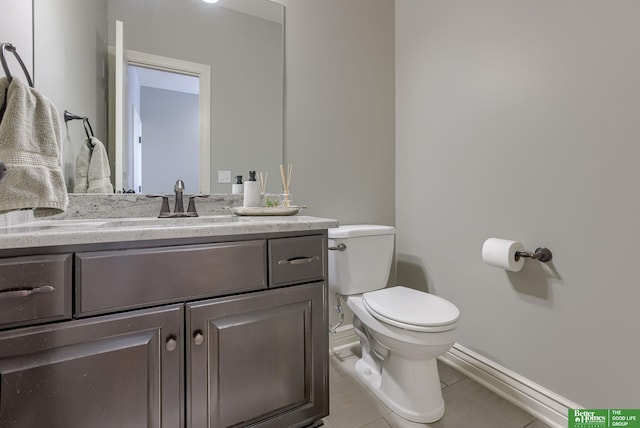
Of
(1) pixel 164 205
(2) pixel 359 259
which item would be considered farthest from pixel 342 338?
(1) pixel 164 205

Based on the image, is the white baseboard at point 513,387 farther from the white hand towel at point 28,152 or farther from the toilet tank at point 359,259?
the white hand towel at point 28,152

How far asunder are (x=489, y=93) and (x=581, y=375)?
1.34 metres

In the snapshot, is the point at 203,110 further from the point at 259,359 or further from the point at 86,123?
the point at 259,359

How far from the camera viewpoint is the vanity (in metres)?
0.71

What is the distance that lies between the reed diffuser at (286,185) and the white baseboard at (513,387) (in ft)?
4.28

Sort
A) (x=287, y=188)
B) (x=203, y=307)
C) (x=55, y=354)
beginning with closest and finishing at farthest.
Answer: (x=55, y=354) → (x=203, y=307) → (x=287, y=188)

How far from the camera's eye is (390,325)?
1.24 metres

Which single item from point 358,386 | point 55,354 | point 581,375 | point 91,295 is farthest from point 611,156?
point 55,354

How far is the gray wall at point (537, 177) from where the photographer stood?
106cm

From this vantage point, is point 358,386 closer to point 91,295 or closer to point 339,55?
point 91,295

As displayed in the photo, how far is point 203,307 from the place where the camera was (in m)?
0.90

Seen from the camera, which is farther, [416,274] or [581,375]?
[416,274]

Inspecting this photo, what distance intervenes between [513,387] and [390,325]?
730 millimetres

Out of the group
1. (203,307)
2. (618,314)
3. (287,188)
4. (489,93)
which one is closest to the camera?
(203,307)
